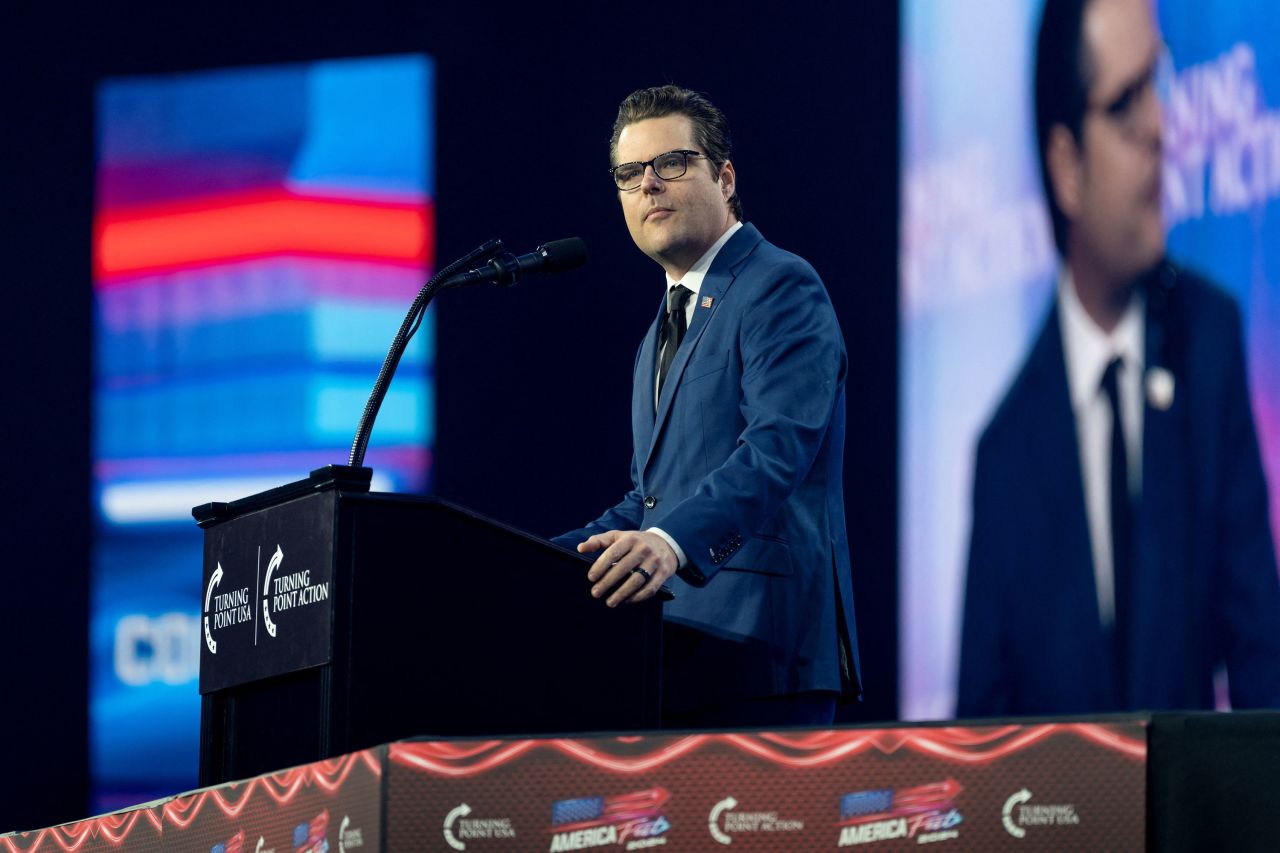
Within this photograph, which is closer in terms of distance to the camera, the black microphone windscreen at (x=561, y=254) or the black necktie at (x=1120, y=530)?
the black microphone windscreen at (x=561, y=254)

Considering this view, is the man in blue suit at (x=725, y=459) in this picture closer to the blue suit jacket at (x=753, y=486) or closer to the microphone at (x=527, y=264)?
the blue suit jacket at (x=753, y=486)

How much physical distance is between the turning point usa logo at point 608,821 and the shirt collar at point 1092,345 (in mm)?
2767

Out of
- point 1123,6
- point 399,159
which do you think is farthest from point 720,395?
point 399,159

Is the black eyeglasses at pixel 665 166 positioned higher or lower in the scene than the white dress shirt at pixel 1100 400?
higher

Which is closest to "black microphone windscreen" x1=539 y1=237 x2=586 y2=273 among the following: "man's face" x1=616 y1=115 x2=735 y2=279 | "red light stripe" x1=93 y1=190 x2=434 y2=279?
"man's face" x1=616 y1=115 x2=735 y2=279

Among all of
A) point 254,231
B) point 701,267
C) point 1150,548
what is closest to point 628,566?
point 701,267

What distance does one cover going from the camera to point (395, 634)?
7.25ft

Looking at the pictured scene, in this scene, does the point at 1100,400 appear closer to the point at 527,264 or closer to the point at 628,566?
the point at 527,264

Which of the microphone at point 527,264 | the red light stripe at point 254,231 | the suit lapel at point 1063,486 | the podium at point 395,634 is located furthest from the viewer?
the red light stripe at point 254,231

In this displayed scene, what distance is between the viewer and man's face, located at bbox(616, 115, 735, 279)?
2.84 metres

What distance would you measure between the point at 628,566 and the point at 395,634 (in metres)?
0.31

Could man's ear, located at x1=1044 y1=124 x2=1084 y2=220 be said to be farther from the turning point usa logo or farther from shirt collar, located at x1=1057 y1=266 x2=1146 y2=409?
the turning point usa logo

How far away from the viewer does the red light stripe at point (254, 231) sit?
16.6ft

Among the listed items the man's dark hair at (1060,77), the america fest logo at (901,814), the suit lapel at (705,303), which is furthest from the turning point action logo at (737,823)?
the man's dark hair at (1060,77)
